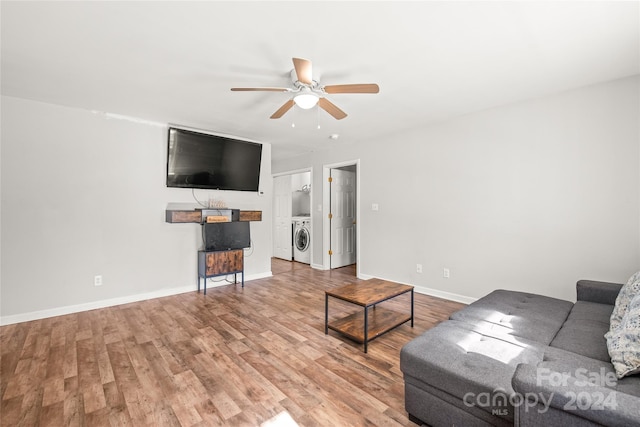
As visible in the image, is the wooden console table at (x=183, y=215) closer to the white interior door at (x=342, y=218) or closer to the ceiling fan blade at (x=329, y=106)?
the ceiling fan blade at (x=329, y=106)

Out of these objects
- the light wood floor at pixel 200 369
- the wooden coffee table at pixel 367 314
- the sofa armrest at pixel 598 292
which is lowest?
the light wood floor at pixel 200 369

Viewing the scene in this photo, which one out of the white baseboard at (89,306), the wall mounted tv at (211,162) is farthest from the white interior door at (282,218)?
the white baseboard at (89,306)

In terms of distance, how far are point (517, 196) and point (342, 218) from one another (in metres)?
3.17

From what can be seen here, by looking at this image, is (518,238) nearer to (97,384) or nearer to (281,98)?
(281,98)

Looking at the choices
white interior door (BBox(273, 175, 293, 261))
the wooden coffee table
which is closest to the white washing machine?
white interior door (BBox(273, 175, 293, 261))

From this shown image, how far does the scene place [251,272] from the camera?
480cm

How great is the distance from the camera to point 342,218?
5770mm


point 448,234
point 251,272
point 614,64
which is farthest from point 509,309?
point 251,272

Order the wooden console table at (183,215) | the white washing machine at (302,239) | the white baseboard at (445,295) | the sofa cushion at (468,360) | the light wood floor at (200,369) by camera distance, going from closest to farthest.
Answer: the sofa cushion at (468,360) → the light wood floor at (200,369) → the white baseboard at (445,295) → the wooden console table at (183,215) → the white washing machine at (302,239)

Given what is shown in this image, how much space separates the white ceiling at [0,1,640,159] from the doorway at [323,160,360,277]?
2401 millimetres

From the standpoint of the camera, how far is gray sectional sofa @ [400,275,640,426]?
1.02 meters

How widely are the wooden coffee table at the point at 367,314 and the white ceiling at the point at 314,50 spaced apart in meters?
1.95

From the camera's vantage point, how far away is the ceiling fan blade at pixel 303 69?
1.85 meters

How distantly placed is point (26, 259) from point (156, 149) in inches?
72.2
